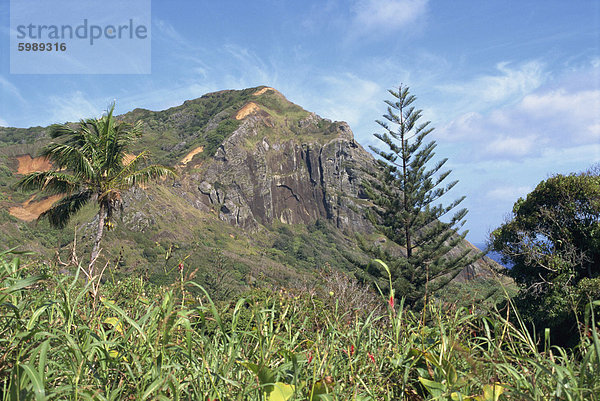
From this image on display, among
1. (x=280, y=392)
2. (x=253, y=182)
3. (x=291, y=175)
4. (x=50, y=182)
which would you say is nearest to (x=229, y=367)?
(x=280, y=392)

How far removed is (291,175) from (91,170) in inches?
4087

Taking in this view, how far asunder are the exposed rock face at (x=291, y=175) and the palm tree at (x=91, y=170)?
88165 mm

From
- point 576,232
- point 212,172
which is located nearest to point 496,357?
point 576,232

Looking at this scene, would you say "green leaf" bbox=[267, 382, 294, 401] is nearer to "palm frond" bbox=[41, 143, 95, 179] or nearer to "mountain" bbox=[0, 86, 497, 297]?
"palm frond" bbox=[41, 143, 95, 179]

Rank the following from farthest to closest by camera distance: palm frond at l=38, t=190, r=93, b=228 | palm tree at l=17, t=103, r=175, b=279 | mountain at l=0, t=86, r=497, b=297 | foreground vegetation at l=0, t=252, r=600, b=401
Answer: mountain at l=0, t=86, r=497, b=297 → palm frond at l=38, t=190, r=93, b=228 → palm tree at l=17, t=103, r=175, b=279 → foreground vegetation at l=0, t=252, r=600, b=401

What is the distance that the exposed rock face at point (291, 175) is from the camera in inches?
4107

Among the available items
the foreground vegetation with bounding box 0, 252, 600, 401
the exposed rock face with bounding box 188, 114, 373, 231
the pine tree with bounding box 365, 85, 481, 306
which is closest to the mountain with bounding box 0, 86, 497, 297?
the exposed rock face with bounding box 188, 114, 373, 231

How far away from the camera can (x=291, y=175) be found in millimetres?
114188

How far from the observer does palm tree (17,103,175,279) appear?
10680 millimetres

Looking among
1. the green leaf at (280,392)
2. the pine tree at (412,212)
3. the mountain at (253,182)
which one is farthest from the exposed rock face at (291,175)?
the green leaf at (280,392)

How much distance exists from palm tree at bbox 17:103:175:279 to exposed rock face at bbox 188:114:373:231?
289 ft

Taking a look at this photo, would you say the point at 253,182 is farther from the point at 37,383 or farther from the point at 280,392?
the point at 37,383

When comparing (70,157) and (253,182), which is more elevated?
(253,182)

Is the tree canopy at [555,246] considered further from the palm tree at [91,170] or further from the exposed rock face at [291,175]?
the exposed rock face at [291,175]
